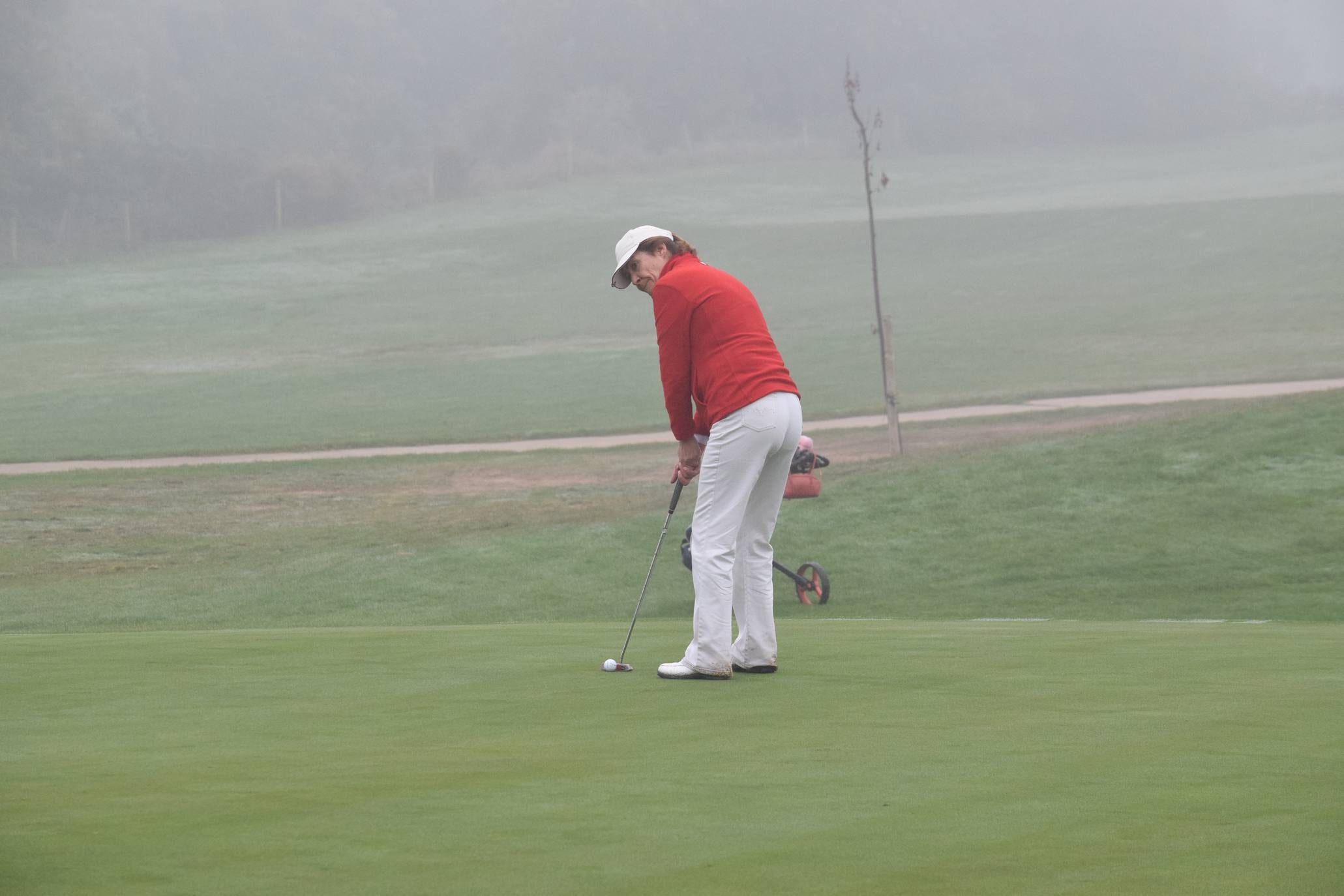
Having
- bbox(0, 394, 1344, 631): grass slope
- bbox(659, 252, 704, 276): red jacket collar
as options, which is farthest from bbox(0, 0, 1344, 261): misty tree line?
bbox(659, 252, 704, 276): red jacket collar

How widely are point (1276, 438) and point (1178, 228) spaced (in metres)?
43.2

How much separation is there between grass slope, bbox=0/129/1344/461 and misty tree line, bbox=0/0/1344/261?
1421 cm

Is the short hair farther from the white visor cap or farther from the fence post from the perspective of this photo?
the fence post

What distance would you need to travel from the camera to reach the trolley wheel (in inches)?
563

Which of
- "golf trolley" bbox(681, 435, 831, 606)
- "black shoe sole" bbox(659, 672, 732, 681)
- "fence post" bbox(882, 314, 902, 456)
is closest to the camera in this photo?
"black shoe sole" bbox(659, 672, 732, 681)

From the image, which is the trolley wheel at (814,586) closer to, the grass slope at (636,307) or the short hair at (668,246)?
the short hair at (668,246)

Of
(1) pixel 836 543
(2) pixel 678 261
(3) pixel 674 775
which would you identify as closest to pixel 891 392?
(1) pixel 836 543

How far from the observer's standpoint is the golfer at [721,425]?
6.63 metres

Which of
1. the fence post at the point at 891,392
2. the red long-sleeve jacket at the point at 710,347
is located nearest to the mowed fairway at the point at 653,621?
the fence post at the point at 891,392

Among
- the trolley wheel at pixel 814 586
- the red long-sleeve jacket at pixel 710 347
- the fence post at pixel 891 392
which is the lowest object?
the trolley wheel at pixel 814 586

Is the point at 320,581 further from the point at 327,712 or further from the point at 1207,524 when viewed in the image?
the point at 327,712

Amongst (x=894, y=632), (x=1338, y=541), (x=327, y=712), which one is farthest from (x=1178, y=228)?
(x=327, y=712)

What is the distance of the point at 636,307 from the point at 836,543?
1521 inches

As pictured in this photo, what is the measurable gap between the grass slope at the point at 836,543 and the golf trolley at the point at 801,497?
0.77 feet
